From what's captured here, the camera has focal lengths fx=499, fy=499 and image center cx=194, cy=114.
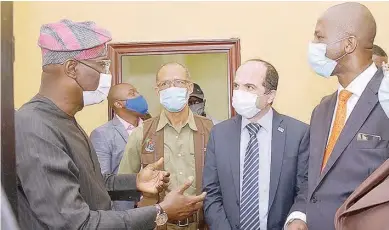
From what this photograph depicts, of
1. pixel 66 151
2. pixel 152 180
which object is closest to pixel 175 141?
pixel 152 180

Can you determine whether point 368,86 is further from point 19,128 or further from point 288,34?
point 288,34

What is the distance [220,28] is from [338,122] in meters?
1.94

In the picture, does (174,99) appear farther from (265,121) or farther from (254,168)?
(254,168)

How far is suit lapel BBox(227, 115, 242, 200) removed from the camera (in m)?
2.65

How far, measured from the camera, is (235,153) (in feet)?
8.85

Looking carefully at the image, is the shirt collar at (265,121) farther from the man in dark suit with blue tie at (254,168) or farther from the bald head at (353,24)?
the bald head at (353,24)

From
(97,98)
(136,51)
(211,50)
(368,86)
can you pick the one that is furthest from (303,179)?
(136,51)

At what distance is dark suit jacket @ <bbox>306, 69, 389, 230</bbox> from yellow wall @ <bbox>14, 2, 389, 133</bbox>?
1.73m

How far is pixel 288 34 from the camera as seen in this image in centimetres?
396

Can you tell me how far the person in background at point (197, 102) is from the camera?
3840 mm

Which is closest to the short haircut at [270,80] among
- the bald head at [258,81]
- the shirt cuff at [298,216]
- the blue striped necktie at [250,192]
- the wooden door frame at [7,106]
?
the bald head at [258,81]

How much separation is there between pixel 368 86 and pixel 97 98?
1152 mm

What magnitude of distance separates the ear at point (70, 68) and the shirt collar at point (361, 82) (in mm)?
1195

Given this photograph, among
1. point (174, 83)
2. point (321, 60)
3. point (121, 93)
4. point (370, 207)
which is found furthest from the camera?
point (121, 93)
